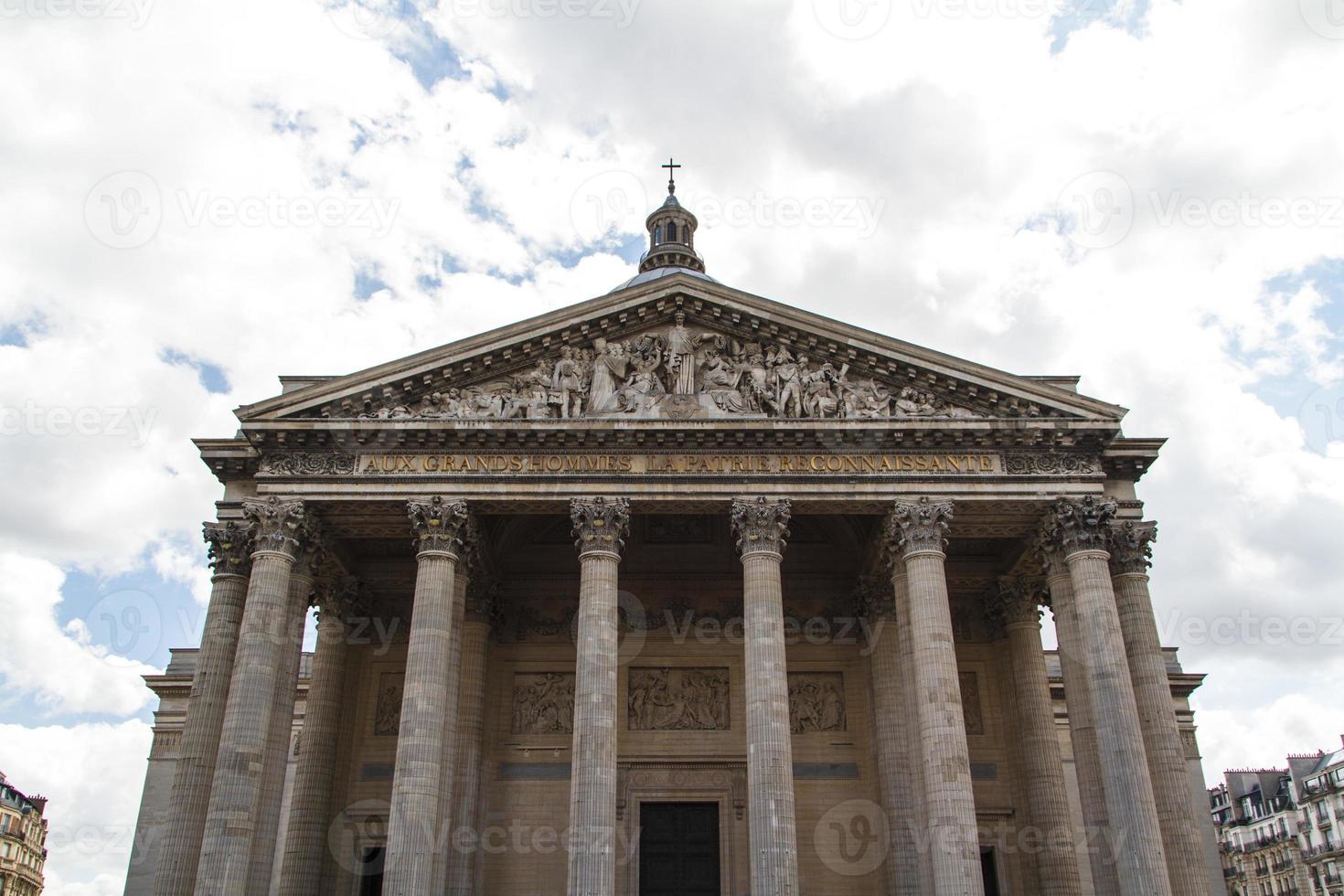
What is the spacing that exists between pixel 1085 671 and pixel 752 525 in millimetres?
7967

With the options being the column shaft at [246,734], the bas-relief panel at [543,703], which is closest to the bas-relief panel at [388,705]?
the bas-relief panel at [543,703]

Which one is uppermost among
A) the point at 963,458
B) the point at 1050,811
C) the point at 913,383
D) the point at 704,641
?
the point at 913,383

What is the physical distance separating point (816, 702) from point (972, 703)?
422 cm

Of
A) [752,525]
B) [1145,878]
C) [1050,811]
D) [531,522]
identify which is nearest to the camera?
[1145,878]

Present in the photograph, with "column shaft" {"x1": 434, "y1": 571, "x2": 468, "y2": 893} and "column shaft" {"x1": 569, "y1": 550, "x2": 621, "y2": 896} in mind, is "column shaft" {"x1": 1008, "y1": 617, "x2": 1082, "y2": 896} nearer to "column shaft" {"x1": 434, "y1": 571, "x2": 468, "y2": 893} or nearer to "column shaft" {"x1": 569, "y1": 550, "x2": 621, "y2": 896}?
"column shaft" {"x1": 569, "y1": 550, "x2": 621, "y2": 896}

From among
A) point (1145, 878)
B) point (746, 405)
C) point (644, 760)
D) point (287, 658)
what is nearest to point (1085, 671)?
point (1145, 878)

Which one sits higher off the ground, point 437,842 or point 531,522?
point 531,522

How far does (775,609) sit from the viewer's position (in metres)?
23.1

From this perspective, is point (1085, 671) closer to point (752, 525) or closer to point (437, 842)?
point (752, 525)

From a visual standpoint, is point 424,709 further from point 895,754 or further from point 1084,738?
point 1084,738

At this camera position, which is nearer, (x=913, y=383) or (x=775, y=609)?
(x=775, y=609)

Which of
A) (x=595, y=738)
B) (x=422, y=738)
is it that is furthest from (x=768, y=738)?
(x=422, y=738)

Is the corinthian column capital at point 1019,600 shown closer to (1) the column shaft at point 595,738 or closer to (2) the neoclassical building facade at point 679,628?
(2) the neoclassical building facade at point 679,628

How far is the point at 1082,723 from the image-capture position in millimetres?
23188
